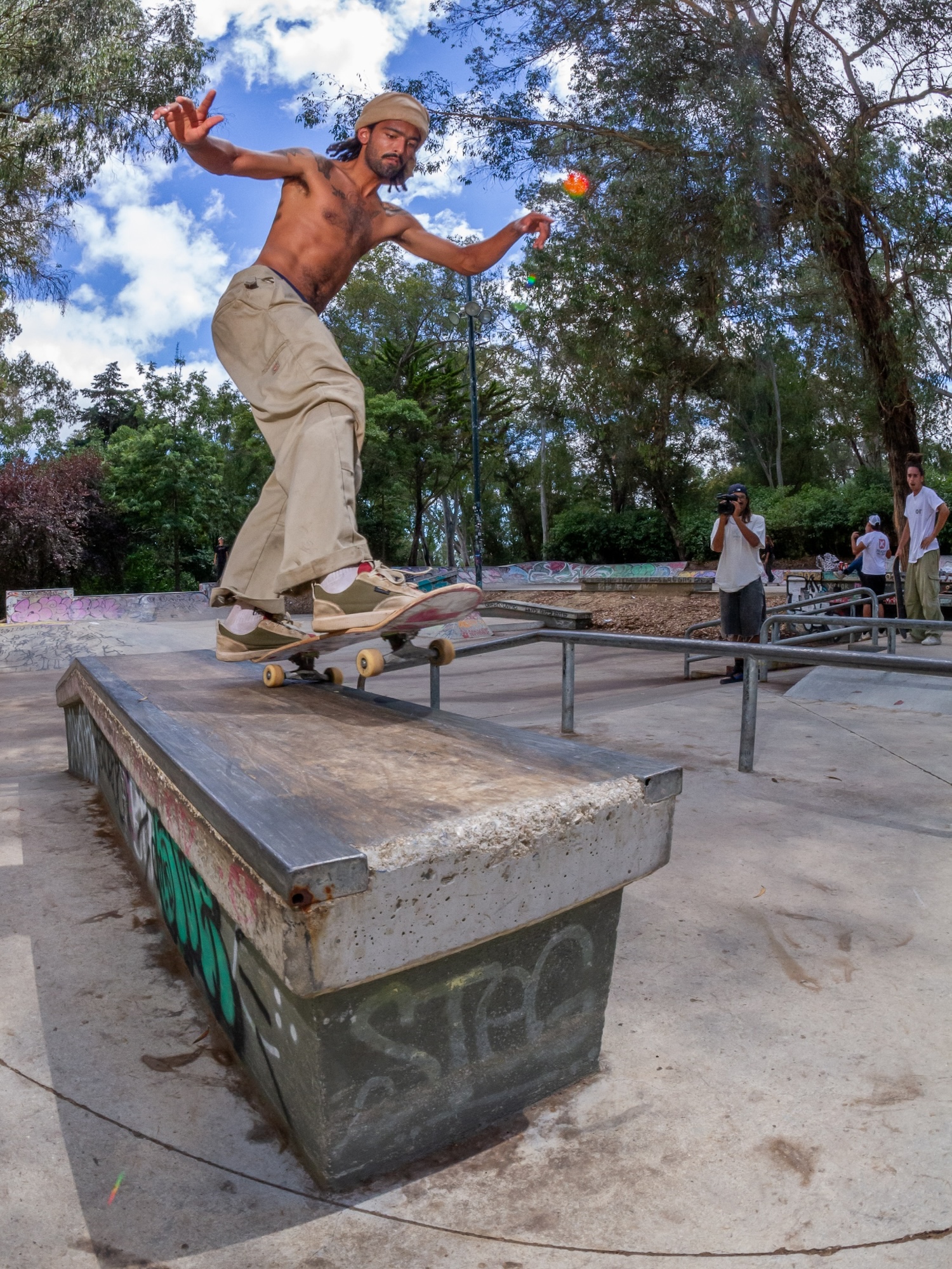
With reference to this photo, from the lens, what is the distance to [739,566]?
23.3 ft

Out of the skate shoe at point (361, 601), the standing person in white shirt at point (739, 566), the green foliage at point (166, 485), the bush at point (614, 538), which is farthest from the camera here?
the bush at point (614, 538)

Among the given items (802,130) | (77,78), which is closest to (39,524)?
(77,78)

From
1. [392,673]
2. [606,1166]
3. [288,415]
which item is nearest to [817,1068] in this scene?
[606,1166]

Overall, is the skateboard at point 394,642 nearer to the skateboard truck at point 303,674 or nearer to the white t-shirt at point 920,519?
the skateboard truck at point 303,674

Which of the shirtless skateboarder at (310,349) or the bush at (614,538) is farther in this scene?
the bush at (614,538)

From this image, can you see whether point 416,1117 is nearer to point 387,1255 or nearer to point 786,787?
point 387,1255

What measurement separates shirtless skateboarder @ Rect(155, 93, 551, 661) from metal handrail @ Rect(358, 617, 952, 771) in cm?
47

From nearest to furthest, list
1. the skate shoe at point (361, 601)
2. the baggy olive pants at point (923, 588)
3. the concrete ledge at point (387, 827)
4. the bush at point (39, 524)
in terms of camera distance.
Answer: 1. the concrete ledge at point (387, 827)
2. the skate shoe at point (361, 601)
3. the baggy olive pants at point (923, 588)
4. the bush at point (39, 524)

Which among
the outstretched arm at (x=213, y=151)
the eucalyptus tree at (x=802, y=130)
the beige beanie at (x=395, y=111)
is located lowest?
the outstretched arm at (x=213, y=151)

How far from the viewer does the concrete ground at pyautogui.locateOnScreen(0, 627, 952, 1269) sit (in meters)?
1.28

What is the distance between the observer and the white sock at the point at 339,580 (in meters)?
2.70

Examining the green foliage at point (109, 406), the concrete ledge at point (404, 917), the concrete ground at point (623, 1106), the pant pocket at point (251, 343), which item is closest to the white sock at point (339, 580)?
the pant pocket at point (251, 343)

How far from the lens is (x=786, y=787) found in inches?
138

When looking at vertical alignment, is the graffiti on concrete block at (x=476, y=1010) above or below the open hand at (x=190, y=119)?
below
